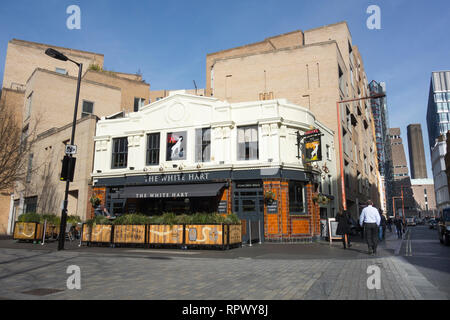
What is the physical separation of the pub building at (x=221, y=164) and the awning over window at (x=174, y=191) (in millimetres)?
69

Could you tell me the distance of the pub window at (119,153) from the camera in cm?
2488

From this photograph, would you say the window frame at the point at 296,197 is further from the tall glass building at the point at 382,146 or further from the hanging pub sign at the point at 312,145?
the tall glass building at the point at 382,146

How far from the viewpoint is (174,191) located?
21344 millimetres

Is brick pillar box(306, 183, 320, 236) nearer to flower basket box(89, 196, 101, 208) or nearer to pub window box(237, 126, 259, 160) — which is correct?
pub window box(237, 126, 259, 160)

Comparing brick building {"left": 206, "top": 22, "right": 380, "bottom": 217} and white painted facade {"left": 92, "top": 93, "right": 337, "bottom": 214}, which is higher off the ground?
brick building {"left": 206, "top": 22, "right": 380, "bottom": 217}

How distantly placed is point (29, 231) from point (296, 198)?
617 inches

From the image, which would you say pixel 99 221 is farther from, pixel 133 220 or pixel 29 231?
pixel 29 231

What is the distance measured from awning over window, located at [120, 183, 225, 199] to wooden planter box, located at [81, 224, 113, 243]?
5661mm

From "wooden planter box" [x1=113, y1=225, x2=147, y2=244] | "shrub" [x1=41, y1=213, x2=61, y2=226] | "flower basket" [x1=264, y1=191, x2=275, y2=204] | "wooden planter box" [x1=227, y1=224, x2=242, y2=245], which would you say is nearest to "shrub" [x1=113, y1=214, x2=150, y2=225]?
"wooden planter box" [x1=113, y1=225, x2=147, y2=244]

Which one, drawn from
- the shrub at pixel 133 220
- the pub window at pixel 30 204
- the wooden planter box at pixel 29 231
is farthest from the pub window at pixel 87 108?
the shrub at pixel 133 220

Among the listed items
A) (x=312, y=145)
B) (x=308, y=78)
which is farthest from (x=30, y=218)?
(x=308, y=78)

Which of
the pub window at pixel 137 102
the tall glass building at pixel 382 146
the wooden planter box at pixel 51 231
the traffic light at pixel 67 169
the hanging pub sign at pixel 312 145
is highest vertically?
the tall glass building at pixel 382 146

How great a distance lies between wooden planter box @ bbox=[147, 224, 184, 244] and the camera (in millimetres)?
14773
